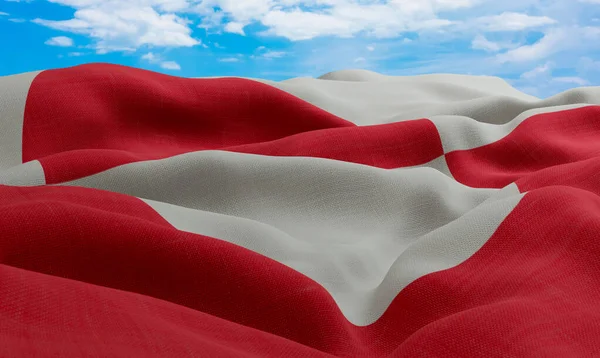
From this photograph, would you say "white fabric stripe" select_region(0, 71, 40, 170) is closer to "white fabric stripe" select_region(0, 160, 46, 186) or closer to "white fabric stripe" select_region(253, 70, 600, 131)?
"white fabric stripe" select_region(0, 160, 46, 186)

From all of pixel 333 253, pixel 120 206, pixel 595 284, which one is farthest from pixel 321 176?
pixel 595 284

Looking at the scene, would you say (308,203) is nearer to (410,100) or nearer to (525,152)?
(525,152)

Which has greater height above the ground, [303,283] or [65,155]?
[65,155]

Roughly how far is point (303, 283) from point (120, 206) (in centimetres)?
21

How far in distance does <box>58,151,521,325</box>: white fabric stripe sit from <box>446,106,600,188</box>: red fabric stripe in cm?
12

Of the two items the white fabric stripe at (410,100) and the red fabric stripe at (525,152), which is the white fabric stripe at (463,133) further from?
the white fabric stripe at (410,100)

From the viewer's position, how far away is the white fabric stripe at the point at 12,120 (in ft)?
2.93

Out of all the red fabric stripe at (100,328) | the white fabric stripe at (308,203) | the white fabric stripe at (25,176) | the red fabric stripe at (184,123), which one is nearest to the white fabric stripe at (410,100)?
→ the red fabric stripe at (184,123)

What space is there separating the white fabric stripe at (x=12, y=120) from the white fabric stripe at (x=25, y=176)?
175 mm

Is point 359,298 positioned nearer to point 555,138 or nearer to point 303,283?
point 303,283

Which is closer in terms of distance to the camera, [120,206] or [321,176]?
[120,206]

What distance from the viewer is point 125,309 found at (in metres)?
0.38

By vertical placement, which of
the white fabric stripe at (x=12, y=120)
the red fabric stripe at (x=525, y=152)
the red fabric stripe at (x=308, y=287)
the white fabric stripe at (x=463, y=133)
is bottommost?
the red fabric stripe at (x=308, y=287)

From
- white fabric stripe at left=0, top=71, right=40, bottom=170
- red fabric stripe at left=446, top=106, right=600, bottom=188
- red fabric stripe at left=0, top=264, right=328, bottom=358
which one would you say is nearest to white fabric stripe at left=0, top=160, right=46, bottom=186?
white fabric stripe at left=0, top=71, right=40, bottom=170
